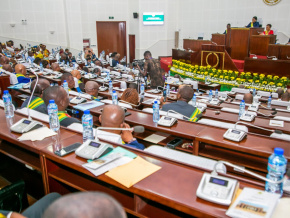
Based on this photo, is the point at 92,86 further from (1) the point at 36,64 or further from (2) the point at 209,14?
(2) the point at 209,14

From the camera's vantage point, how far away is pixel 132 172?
1.64 meters

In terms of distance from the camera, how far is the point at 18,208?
1.83 meters

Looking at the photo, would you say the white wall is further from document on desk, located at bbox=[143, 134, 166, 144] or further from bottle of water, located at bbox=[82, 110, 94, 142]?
bottle of water, located at bbox=[82, 110, 94, 142]

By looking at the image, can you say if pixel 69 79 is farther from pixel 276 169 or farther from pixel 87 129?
pixel 276 169

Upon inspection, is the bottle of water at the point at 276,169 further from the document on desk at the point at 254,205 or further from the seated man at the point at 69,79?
the seated man at the point at 69,79

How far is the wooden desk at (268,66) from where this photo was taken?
721 cm

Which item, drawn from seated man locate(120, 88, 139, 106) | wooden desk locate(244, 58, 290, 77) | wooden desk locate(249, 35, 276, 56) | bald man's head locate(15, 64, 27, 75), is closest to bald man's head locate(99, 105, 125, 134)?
seated man locate(120, 88, 139, 106)

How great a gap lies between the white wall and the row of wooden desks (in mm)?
10909

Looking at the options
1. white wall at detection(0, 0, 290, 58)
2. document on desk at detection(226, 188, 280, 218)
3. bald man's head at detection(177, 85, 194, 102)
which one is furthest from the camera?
white wall at detection(0, 0, 290, 58)

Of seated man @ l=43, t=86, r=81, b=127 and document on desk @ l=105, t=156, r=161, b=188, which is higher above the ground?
seated man @ l=43, t=86, r=81, b=127

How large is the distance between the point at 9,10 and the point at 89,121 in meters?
12.0

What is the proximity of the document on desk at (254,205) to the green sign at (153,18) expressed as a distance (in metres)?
13.0

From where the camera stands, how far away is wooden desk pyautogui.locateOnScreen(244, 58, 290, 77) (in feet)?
23.7

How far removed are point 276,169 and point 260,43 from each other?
26.8 ft
